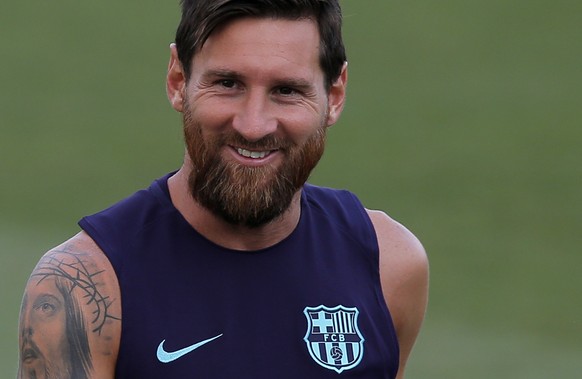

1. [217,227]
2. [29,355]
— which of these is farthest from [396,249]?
[29,355]

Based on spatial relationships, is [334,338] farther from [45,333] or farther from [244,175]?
[45,333]

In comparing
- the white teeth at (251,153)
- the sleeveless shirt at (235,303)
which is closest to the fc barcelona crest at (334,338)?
the sleeveless shirt at (235,303)

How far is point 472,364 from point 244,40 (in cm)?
415

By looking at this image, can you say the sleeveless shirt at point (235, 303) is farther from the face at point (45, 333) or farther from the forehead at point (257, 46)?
the forehead at point (257, 46)

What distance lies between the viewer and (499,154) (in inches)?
317

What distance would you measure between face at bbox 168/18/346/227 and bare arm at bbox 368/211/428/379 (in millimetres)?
388

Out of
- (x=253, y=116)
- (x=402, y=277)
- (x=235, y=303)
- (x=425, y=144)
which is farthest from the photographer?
(x=425, y=144)

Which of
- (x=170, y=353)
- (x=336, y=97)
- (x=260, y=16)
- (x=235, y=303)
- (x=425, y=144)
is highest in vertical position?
(x=425, y=144)

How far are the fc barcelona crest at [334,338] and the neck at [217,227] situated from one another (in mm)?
209

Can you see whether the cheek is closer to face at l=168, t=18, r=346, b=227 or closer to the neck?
face at l=168, t=18, r=346, b=227

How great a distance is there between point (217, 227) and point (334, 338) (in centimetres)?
39

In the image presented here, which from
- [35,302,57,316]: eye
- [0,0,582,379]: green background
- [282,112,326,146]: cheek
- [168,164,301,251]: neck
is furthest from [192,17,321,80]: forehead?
[0,0,582,379]: green background

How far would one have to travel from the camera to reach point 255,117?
9.50ft

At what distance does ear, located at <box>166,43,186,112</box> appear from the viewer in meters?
3.11
